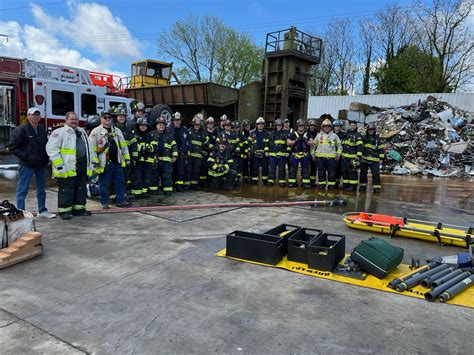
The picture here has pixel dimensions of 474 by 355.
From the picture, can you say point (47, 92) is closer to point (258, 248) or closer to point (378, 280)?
point (258, 248)

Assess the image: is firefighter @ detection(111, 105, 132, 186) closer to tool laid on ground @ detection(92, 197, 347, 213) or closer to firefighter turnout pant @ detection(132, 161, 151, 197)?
firefighter turnout pant @ detection(132, 161, 151, 197)

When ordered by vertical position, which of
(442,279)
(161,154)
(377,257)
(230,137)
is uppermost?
(230,137)

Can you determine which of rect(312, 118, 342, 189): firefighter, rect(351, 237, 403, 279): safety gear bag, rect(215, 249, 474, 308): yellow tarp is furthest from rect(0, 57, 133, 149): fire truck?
rect(351, 237, 403, 279): safety gear bag

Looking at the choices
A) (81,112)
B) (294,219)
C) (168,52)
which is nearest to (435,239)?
(294,219)

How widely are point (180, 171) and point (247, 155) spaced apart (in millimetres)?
2297

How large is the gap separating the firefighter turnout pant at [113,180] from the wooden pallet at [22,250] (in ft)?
8.49

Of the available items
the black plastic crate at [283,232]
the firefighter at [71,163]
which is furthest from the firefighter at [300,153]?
the firefighter at [71,163]

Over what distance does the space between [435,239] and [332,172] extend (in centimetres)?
479

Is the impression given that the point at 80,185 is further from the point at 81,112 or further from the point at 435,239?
the point at 81,112

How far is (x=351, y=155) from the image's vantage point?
10047 millimetres

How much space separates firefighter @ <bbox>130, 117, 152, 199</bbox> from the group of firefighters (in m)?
0.03

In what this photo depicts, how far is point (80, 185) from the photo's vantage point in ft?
21.6

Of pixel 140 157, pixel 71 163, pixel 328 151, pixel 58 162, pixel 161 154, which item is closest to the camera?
pixel 58 162

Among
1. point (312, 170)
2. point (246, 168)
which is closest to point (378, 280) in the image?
point (312, 170)
